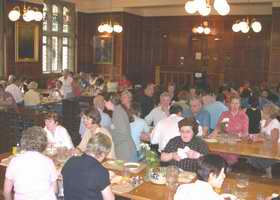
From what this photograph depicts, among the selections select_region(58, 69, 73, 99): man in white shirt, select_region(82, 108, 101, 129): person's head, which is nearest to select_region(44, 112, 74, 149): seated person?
select_region(82, 108, 101, 129): person's head

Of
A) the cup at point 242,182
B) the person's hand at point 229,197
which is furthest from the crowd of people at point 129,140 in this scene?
the person's hand at point 229,197

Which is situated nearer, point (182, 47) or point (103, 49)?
point (103, 49)

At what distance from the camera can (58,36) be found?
14625mm

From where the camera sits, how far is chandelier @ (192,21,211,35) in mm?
14734

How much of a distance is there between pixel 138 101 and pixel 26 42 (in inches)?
226

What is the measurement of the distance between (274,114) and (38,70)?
31.0 ft

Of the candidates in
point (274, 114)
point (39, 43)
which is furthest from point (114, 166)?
point (39, 43)

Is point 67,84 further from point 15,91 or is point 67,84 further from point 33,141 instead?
point 33,141

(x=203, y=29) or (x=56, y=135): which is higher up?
(x=203, y=29)

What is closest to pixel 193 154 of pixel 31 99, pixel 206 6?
pixel 206 6

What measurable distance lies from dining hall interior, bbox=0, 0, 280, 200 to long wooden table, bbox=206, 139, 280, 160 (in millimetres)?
17

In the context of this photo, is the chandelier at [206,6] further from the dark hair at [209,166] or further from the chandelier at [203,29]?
the chandelier at [203,29]

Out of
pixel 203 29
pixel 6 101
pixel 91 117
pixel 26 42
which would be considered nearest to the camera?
pixel 91 117

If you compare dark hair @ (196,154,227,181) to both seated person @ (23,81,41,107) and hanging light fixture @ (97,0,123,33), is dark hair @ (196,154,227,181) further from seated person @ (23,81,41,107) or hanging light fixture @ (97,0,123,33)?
hanging light fixture @ (97,0,123,33)
